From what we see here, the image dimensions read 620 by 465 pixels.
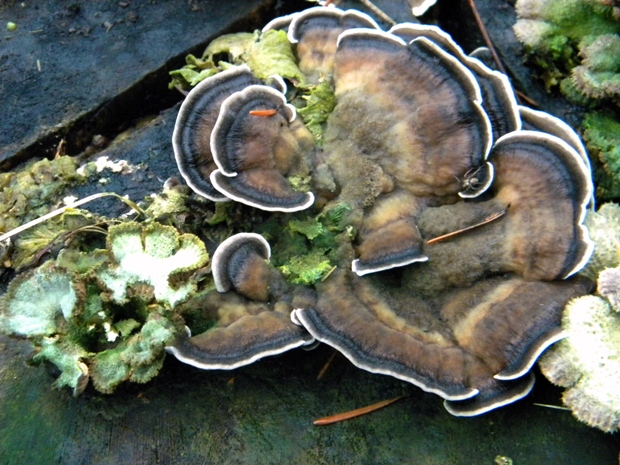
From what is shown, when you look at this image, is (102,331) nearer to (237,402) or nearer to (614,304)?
(237,402)

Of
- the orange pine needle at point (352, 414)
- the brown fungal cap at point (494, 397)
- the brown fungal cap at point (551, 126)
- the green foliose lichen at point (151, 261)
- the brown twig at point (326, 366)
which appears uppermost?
the brown fungal cap at point (551, 126)

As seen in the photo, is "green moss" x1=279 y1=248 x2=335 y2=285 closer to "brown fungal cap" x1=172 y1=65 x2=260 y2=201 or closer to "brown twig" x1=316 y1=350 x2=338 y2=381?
"brown twig" x1=316 y1=350 x2=338 y2=381

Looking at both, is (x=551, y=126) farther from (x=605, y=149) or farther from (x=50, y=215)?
(x=50, y=215)

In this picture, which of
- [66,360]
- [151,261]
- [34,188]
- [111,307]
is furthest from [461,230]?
[34,188]

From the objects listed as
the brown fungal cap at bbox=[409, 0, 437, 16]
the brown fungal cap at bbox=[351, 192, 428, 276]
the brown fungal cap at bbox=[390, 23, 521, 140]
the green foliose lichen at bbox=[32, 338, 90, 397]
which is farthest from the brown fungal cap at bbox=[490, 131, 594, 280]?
the green foliose lichen at bbox=[32, 338, 90, 397]

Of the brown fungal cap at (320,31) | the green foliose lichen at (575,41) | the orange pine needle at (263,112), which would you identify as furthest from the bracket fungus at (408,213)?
the green foliose lichen at (575,41)

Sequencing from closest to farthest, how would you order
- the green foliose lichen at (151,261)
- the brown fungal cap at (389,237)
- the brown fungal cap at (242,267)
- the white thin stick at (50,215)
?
the green foliose lichen at (151,261), the brown fungal cap at (389,237), the brown fungal cap at (242,267), the white thin stick at (50,215)

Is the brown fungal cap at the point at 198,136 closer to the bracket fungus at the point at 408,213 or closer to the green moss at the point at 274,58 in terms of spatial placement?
the bracket fungus at the point at 408,213
